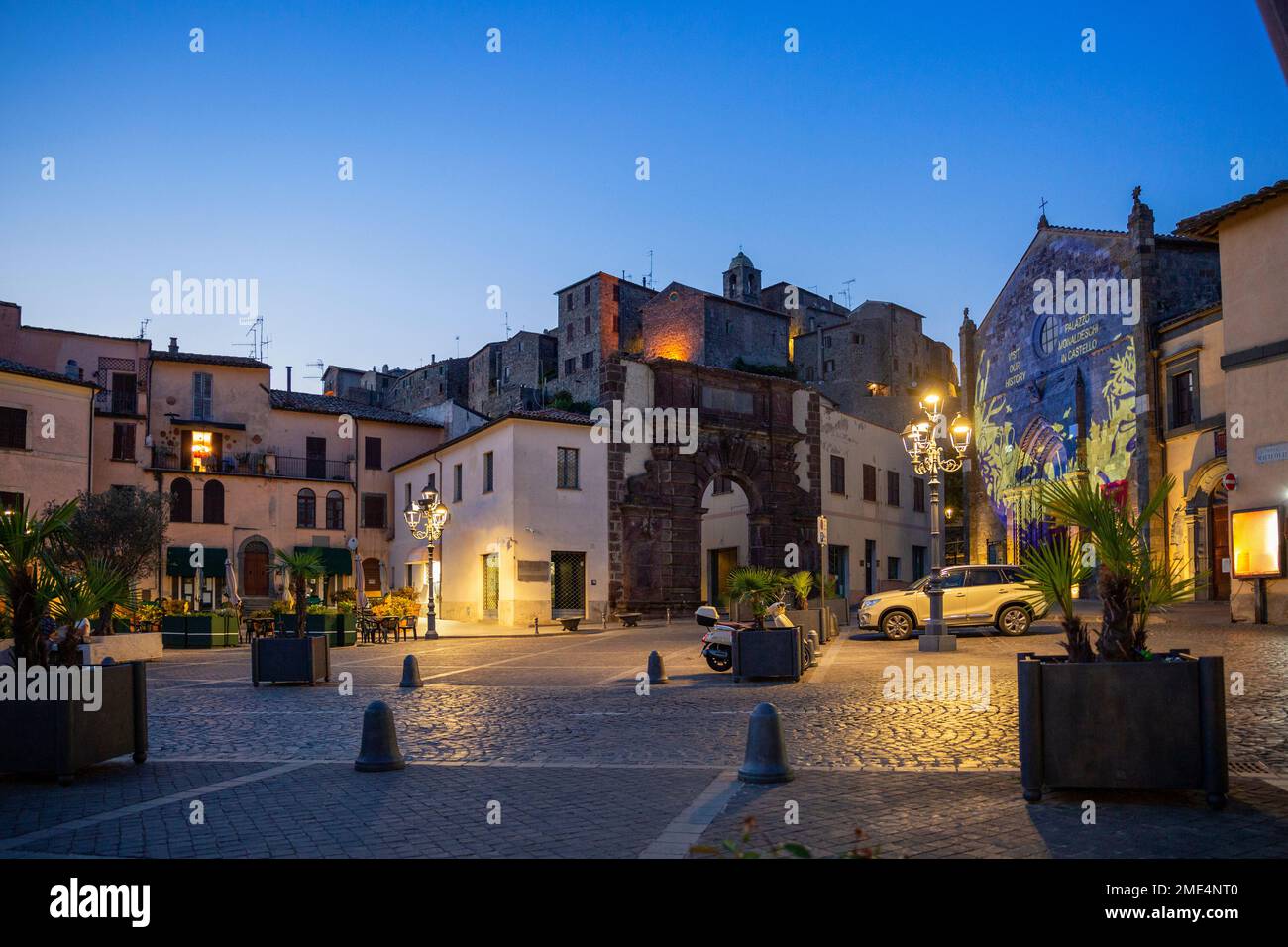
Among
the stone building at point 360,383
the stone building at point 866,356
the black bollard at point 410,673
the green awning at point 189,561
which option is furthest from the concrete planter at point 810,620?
the stone building at point 360,383

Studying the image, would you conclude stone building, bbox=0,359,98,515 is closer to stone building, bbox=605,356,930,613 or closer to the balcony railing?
the balcony railing

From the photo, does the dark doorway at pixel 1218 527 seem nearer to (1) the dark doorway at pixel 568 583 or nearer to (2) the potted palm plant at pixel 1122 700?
(1) the dark doorway at pixel 568 583

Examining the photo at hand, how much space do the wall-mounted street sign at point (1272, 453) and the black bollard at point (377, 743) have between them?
2008 cm

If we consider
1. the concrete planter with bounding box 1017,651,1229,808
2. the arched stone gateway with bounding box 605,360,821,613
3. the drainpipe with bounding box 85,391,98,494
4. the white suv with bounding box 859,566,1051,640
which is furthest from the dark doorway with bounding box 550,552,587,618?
the concrete planter with bounding box 1017,651,1229,808

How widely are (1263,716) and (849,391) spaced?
59.8 metres

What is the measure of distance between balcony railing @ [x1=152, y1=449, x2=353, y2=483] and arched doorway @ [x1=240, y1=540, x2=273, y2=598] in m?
3.26

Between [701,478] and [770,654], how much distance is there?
24.4 metres

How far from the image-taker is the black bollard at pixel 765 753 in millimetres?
7266

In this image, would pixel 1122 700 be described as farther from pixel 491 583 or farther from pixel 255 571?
pixel 255 571

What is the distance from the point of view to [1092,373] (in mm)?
36375

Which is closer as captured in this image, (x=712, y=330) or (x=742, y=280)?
(x=712, y=330)

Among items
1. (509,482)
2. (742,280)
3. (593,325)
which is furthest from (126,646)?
(742,280)

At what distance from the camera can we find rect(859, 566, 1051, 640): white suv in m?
22.0
